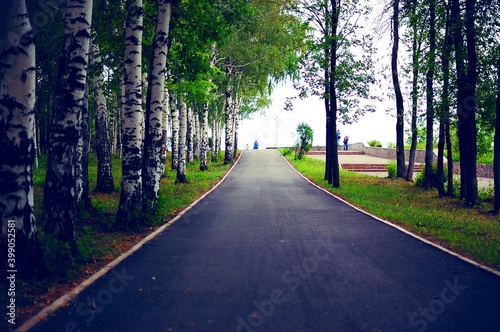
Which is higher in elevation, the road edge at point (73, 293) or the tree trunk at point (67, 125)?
the tree trunk at point (67, 125)

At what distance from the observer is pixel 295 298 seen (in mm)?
6703

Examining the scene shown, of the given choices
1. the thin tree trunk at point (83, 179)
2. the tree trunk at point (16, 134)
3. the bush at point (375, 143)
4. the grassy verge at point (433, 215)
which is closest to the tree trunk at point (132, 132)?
the thin tree trunk at point (83, 179)

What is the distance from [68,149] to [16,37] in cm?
201

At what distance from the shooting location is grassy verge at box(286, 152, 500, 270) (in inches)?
444

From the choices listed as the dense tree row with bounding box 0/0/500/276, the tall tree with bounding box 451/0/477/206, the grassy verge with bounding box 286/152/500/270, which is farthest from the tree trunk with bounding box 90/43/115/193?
the tall tree with bounding box 451/0/477/206

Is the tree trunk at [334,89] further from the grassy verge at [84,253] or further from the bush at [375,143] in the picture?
the bush at [375,143]

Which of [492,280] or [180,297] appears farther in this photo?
[492,280]

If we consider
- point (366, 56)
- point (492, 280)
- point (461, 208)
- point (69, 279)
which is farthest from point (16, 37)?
point (366, 56)

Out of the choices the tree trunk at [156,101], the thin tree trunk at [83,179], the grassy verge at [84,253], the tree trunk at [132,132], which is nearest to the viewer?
the grassy verge at [84,253]

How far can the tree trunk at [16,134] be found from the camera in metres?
7.07

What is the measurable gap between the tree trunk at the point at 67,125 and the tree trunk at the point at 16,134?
116 centimetres

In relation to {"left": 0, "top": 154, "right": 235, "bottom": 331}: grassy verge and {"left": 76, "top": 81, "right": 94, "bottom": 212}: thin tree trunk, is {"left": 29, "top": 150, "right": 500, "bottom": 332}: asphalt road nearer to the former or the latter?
{"left": 0, "top": 154, "right": 235, "bottom": 331}: grassy verge

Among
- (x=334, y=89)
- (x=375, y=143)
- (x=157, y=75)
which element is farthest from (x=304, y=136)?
A: (x=157, y=75)

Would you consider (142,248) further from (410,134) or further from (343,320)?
(410,134)
